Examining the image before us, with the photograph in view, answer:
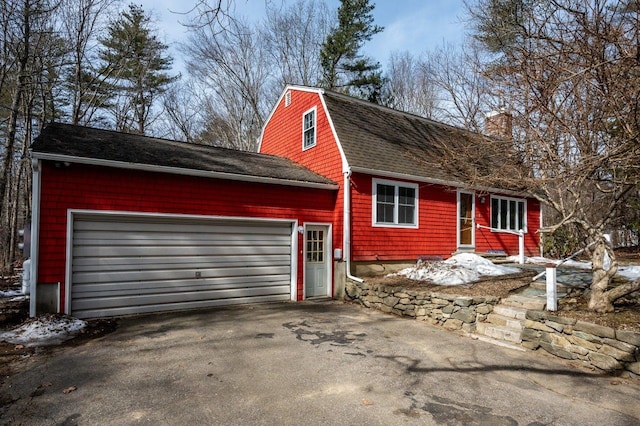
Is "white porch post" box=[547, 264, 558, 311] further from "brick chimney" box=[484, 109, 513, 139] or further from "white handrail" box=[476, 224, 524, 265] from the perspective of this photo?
"white handrail" box=[476, 224, 524, 265]

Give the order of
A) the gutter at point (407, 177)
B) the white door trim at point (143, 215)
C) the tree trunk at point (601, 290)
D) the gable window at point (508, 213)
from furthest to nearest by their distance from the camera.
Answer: the gable window at point (508, 213) < the gutter at point (407, 177) < the white door trim at point (143, 215) < the tree trunk at point (601, 290)

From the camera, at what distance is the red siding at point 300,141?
33.4 feet

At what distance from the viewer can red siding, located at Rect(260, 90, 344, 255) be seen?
10188 mm

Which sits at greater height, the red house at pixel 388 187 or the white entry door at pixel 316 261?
the red house at pixel 388 187

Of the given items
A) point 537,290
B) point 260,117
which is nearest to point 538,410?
point 537,290

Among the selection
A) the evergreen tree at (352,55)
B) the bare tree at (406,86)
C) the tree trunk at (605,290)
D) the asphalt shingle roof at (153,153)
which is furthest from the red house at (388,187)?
the bare tree at (406,86)

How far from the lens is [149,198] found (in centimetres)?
770

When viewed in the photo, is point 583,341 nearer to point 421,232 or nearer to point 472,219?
point 421,232

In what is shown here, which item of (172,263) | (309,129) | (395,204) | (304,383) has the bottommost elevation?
(304,383)

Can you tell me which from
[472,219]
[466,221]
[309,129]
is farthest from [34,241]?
[472,219]

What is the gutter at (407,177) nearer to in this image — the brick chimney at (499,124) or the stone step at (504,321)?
the brick chimney at (499,124)

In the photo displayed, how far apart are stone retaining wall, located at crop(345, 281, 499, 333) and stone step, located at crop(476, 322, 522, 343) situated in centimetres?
14

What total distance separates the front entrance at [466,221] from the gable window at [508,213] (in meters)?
1.18

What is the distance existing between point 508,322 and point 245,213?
19.9ft
